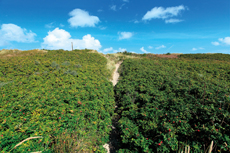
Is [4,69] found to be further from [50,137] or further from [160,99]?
[160,99]

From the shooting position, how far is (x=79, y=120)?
4.78m

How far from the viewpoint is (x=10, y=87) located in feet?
21.8

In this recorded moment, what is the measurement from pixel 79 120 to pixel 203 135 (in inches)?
207

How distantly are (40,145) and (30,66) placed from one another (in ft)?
38.1

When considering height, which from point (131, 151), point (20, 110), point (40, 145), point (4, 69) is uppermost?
point (4, 69)

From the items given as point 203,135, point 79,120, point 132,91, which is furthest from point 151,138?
point 132,91

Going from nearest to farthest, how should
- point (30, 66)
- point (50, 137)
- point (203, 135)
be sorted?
1. point (50, 137)
2. point (203, 135)
3. point (30, 66)

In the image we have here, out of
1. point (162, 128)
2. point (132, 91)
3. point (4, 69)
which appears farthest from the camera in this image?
point (4, 69)

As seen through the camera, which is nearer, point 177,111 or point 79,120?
point 79,120

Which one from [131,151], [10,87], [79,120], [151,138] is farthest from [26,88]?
[151,138]

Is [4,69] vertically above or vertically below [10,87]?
above

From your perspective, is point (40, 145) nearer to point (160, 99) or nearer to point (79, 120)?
point (79, 120)

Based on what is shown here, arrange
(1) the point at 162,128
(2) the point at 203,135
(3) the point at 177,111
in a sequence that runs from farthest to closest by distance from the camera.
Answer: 1. (3) the point at 177,111
2. (1) the point at 162,128
3. (2) the point at 203,135

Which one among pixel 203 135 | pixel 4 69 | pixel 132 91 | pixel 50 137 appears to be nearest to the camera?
pixel 50 137
